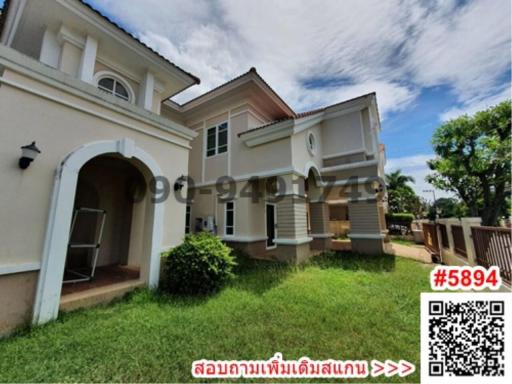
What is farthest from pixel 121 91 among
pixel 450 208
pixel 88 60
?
pixel 450 208

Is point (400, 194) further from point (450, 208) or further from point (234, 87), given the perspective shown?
point (234, 87)

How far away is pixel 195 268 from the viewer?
4.83m

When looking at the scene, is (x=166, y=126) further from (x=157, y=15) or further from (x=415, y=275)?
(x=415, y=275)

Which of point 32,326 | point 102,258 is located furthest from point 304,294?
point 102,258

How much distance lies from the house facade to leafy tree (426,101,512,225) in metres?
6.52

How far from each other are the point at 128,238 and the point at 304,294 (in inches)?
232

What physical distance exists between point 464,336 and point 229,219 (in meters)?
7.65

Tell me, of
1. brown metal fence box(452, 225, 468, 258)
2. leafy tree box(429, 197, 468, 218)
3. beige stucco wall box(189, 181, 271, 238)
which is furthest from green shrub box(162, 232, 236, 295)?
leafy tree box(429, 197, 468, 218)

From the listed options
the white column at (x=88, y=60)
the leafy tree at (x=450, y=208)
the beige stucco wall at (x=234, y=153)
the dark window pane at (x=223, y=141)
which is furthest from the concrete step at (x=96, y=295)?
the leafy tree at (x=450, y=208)

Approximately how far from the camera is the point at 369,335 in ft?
11.0

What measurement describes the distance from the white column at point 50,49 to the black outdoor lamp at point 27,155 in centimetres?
398

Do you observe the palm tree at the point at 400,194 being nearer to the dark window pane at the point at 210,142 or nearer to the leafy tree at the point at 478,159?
the leafy tree at the point at 478,159

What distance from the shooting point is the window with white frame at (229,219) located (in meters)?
9.14

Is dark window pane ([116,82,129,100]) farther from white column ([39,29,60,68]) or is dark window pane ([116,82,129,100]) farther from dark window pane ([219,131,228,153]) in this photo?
dark window pane ([219,131,228,153])
